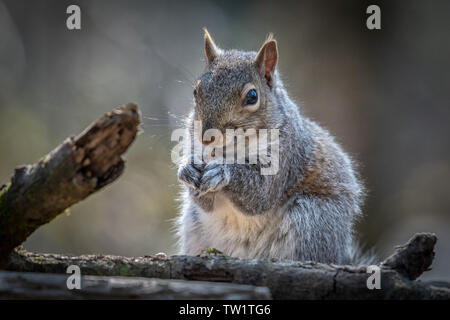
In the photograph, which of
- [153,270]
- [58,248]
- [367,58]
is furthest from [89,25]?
[153,270]

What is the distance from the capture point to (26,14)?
4.73 m

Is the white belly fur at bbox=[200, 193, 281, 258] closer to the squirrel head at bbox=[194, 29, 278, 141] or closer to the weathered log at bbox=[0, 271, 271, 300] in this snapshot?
the squirrel head at bbox=[194, 29, 278, 141]

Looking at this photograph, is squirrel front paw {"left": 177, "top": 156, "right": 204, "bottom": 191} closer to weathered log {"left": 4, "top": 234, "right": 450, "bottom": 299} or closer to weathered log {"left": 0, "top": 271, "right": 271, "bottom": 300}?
weathered log {"left": 4, "top": 234, "right": 450, "bottom": 299}

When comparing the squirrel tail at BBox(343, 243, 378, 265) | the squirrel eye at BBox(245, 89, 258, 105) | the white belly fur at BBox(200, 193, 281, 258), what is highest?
A: the squirrel eye at BBox(245, 89, 258, 105)

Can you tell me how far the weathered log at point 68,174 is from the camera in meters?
1.19

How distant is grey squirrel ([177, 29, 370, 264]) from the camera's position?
7.07 ft

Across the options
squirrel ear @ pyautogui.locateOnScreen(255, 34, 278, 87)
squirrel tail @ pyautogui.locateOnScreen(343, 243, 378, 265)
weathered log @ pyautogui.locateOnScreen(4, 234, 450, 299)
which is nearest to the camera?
weathered log @ pyautogui.locateOnScreen(4, 234, 450, 299)

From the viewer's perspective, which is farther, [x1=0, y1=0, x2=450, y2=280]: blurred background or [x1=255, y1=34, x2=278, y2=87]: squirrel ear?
[x1=0, y1=0, x2=450, y2=280]: blurred background

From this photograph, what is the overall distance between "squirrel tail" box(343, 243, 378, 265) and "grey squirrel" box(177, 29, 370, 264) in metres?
0.01

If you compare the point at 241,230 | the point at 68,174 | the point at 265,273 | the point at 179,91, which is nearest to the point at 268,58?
the point at 241,230

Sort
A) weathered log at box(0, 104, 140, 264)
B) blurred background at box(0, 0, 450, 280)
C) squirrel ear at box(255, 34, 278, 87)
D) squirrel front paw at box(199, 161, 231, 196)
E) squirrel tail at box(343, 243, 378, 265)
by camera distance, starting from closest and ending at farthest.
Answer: weathered log at box(0, 104, 140, 264) → squirrel front paw at box(199, 161, 231, 196) → squirrel ear at box(255, 34, 278, 87) → squirrel tail at box(343, 243, 378, 265) → blurred background at box(0, 0, 450, 280)

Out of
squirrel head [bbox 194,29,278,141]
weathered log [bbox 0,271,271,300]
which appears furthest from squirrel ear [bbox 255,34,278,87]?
weathered log [bbox 0,271,271,300]

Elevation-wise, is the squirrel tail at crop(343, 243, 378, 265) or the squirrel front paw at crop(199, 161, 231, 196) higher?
the squirrel front paw at crop(199, 161, 231, 196)

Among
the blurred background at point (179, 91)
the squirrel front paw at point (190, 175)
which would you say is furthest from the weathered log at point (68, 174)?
the blurred background at point (179, 91)
